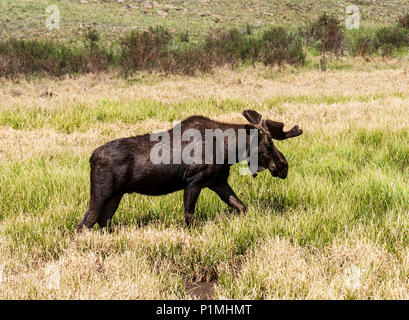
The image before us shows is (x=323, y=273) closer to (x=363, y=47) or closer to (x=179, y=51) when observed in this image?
(x=179, y=51)

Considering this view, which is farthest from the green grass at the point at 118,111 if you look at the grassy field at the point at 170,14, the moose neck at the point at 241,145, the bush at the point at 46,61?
the grassy field at the point at 170,14

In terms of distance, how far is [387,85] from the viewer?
41.7 ft

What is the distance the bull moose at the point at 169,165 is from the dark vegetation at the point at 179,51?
12.1m

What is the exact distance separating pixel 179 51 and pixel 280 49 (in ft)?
15.0

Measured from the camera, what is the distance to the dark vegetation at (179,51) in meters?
15.3

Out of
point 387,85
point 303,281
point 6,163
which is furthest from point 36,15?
point 303,281

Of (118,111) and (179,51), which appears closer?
(118,111)

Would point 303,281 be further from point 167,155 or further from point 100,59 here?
point 100,59

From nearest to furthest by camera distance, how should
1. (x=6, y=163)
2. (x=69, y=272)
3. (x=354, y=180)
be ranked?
1. (x=69, y=272)
2. (x=354, y=180)
3. (x=6, y=163)

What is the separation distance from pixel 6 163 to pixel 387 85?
11344 mm

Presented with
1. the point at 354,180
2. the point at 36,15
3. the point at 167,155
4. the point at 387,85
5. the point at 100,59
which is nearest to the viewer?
the point at 167,155

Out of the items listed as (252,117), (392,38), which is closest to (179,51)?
(392,38)

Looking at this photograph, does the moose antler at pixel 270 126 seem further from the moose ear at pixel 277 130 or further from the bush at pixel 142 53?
the bush at pixel 142 53

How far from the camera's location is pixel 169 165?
3.21 meters
